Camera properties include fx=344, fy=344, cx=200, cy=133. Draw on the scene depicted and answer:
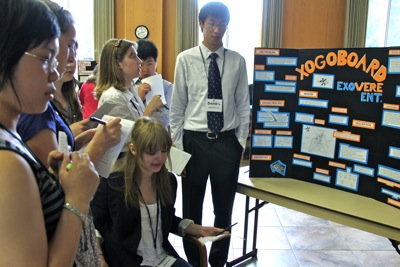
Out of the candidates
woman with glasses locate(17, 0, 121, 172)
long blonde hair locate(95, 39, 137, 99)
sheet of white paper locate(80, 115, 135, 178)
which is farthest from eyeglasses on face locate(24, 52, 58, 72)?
long blonde hair locate(95, 39, 137, 99)

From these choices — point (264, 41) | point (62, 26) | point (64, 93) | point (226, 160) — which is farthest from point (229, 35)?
point (62, 26)

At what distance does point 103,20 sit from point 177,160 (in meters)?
5.48

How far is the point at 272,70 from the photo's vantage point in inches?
85.1

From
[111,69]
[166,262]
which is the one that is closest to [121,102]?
[111,69]

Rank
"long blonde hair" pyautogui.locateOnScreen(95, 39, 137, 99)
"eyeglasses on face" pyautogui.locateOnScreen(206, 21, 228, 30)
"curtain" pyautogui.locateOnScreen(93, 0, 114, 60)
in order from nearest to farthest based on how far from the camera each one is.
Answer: "long blonde hair" pyautogui.locateOnScreen(95, 39, 137, 99) < "eyeglasses on face" pyautogui.locateOnScreen(206, 21, 228, 30) < "curtain" pyautogui.locateOnScreen(93, 0, 114, 60)

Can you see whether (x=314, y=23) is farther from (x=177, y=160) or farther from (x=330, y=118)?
(x=177, y=160)

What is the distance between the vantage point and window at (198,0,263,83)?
702cm

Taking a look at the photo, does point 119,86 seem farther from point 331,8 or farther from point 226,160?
point 331,8

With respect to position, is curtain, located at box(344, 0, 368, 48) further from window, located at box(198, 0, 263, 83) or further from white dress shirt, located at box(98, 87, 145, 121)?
white dress shirt, located at box(98, 87, 145, 121)

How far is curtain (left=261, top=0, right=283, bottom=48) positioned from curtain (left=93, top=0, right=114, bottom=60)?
299 centimetres

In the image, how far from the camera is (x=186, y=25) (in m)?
6.68

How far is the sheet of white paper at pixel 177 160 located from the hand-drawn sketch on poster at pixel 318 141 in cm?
74

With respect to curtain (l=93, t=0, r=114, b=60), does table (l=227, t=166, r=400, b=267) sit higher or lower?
lower

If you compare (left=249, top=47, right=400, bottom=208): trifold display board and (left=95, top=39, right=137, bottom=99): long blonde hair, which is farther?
(left=95, top=39, right=137, bottom=99): long blonde hair
